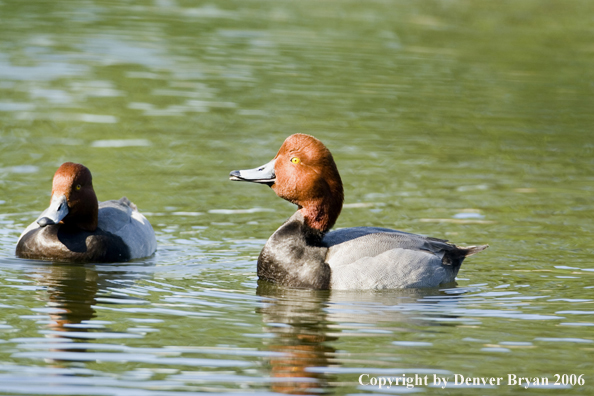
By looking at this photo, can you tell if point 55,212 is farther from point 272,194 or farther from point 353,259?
point 272,194

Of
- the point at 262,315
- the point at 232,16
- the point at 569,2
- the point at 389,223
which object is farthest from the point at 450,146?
the point at 569,2

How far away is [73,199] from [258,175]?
6.60ft

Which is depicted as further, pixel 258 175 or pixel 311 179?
pixel 258 175

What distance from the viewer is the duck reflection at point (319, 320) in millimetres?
7418

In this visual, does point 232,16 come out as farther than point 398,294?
Yes

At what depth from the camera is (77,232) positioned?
11.0m

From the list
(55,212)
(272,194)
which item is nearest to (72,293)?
(55,212)

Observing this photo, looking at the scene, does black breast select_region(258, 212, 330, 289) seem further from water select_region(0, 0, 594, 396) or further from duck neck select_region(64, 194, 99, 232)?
duck neck select_region(64, 194, 99, 232)

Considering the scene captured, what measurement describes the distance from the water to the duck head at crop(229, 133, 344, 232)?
2.76 ft

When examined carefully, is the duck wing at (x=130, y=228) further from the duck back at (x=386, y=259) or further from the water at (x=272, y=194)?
the duck back at (x=386, y=259)

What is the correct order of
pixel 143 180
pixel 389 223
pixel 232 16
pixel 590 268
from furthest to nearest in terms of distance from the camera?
1. pixel 232 16
2. pixel 143 180
3. pixel 389 223
4. pixel 590 268

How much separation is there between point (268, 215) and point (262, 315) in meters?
4.06

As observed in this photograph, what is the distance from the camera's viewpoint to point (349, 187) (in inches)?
558

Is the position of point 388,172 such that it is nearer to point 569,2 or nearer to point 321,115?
point 321,115
